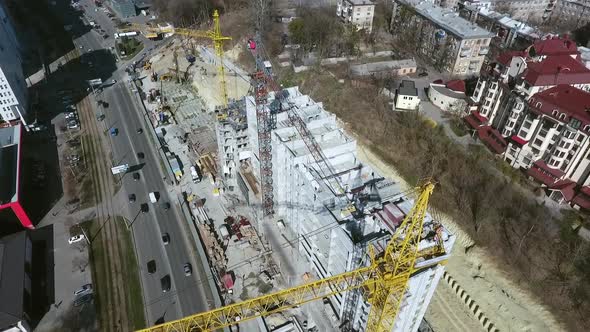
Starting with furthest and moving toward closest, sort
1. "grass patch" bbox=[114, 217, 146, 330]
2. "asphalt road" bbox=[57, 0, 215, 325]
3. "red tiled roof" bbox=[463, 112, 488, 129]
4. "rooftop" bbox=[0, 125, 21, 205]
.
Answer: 1. "red tiled roof" bbox=[463, 112, 488, 129]
2. "rooftop" bbox=[0, 125, 21, 205]
3. "asphalt road" bbox=[57, 0, 215, 325]
4. "grass patch" bbox=[114, 217, 146, 330]

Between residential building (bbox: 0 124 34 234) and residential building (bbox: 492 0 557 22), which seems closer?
residential building (bbox: 0 124 34 234)

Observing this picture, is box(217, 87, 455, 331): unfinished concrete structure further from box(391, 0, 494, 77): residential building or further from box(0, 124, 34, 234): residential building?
box(391, 0, 494, 77): residential building

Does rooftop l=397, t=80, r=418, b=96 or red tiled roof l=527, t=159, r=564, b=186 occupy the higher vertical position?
→ rooftop l=397, t=80, r=418, b=96

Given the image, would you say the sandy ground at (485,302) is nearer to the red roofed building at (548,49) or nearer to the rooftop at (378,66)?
the red roofed building at (548,49)

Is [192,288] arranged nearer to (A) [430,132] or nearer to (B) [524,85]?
(A) [430,132]

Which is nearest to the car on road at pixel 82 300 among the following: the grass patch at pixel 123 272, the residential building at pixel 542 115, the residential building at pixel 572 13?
the grass patch at pixel 123 272

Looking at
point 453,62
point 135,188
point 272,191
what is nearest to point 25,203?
point 135,188

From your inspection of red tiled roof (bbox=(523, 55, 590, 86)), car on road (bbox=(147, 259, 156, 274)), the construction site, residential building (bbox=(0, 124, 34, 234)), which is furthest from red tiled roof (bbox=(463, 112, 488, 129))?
residential building (bbox=(0, 124, 34, 234))
